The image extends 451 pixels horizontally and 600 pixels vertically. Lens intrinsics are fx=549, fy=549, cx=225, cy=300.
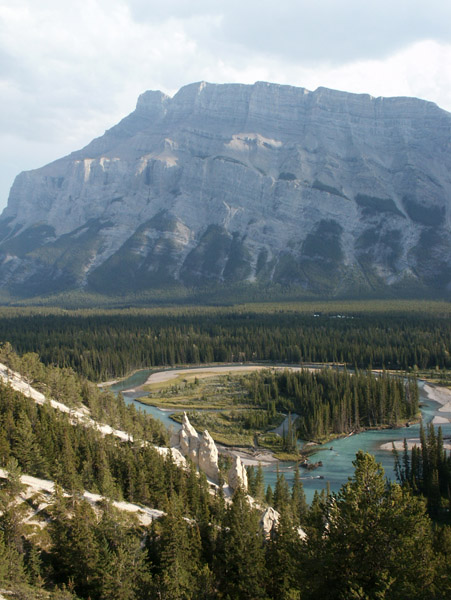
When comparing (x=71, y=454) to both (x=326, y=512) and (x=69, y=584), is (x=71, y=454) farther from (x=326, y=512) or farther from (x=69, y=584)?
(x=326, y=512)

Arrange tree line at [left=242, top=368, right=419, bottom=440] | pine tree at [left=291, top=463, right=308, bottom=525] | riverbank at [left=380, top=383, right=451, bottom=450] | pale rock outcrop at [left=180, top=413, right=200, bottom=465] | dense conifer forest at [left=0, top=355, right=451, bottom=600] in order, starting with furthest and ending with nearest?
tree line at [left=242, top=368, right=419, bottom=440]
riverbank at [left=380, top=383, right=451, bottom=450]
pale rock outcrop at [left=180, top=413, right=200, bottom=465]
pine tree at [left=291, top=463, right=308, bottom=525]
dense conifer forest at [left=0, top=355, right=451, bottom=600]

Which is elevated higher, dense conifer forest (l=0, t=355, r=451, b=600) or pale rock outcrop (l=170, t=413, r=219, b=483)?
dense conifer forest (l=0, t=355, r=451, b=600)

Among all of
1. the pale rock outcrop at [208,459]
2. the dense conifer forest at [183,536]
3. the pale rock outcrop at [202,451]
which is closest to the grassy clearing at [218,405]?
the pale rock outcrop at [202,451]

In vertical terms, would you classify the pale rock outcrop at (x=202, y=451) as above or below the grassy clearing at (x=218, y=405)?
above

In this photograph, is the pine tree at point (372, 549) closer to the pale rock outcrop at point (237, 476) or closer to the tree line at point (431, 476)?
the pale rock outcrop at point (237, 476)

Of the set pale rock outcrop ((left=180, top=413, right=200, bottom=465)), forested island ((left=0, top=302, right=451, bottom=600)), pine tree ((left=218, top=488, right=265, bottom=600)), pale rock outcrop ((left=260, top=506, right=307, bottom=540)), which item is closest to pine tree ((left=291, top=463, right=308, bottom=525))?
forested island ((left=0, top=302, right=451, bottom=600))

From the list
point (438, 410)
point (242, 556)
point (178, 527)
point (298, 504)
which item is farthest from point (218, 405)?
point (242, 556)

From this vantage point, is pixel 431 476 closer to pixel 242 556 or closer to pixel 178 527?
pixel 242 556

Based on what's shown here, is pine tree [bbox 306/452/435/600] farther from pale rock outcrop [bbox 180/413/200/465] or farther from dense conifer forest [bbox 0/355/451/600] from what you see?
pale rock outcrop [bbox 180/413/200/465]

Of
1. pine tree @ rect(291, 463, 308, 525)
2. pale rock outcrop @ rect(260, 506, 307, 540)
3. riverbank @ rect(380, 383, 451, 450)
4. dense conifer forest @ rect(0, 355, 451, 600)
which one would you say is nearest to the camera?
dense conifer forest @ rect(0, 355, 451, 600)
